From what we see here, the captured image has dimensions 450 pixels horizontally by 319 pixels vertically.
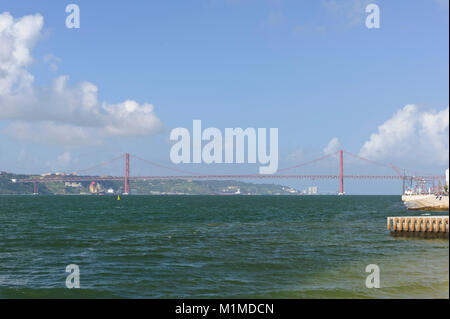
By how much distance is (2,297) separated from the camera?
18.4 m

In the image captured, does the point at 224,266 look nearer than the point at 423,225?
Yes

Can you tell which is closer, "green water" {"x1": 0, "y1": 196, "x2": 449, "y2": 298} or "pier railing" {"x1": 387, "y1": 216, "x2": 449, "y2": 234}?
"green water" {"x1": 0, "y1": 196, "x2": 449, "y2": 298}

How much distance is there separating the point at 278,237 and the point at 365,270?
16443 mm

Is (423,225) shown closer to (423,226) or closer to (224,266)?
(423,226)

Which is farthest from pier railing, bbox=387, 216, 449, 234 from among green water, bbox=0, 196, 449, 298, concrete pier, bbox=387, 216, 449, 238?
green water, bbox=0, 196, 449, 298

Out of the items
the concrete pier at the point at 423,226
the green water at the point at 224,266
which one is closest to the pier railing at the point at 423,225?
the concrete pier at the point at 423,226

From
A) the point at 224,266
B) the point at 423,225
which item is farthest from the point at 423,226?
the point at 224,266

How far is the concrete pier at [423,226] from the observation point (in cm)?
3825

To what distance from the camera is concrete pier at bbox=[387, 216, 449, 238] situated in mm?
38250

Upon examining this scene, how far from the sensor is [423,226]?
3869 centimetres

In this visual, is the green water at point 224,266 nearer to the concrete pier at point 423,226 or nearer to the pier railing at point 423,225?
the concrete pier at point 423,226

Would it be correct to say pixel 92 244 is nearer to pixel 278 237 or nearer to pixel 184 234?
pixel 184 234

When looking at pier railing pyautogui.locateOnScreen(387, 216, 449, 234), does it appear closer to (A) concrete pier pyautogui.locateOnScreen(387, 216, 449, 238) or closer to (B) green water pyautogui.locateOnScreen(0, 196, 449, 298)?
(A) concrete pier pyautogui.locateOnScreen(387, 216, 449, 238)
